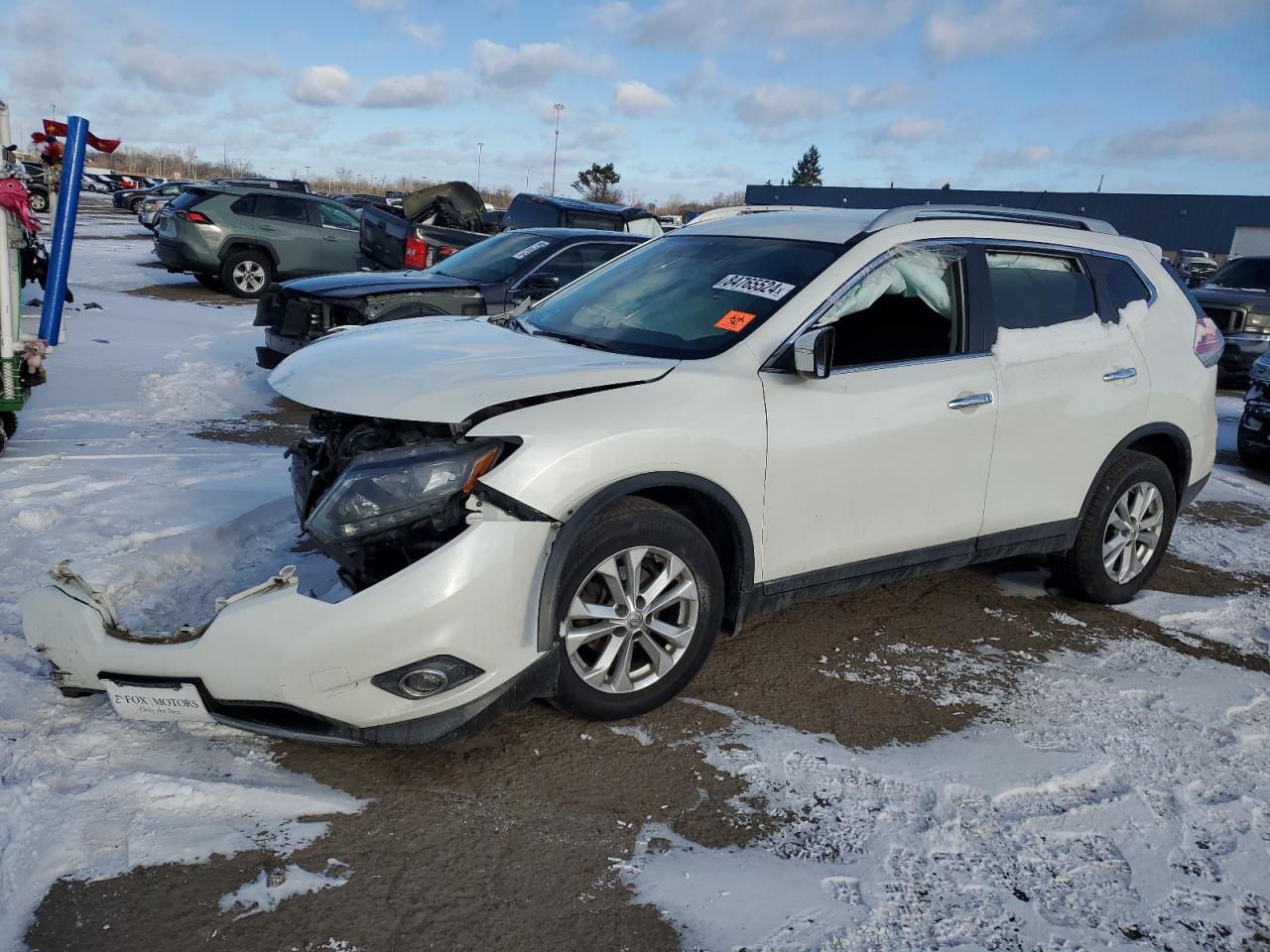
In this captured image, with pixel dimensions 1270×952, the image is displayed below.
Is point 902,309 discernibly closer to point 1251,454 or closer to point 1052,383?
point 1052,383

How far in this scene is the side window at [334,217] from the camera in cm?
1677

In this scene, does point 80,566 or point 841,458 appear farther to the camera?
point 80,566

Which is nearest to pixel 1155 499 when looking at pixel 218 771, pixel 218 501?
pixel 218 771

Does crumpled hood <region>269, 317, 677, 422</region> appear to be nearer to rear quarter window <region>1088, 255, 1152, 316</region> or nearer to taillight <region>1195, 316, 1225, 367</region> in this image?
rear quarter window <region>1088, 255, 1152, 316</region>

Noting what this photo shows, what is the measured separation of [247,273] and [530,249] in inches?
326

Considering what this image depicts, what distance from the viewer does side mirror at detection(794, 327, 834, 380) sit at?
11.7 feet

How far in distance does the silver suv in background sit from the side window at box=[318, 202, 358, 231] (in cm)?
2

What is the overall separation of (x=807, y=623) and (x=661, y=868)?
2064 millimetres

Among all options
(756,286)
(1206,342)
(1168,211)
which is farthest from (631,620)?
(1168,211)

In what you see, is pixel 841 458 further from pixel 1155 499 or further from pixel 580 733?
pixel 1155 499

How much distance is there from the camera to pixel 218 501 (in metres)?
5.43

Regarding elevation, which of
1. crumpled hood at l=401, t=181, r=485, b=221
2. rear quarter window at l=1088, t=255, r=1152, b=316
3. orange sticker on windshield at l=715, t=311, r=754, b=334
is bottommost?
orange sticker on windshield at l=715, t=311, r=754, b=334

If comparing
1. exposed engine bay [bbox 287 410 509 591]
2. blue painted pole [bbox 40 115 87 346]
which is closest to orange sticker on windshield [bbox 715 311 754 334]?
exposed engine bay [bbox 287 410 509 591]

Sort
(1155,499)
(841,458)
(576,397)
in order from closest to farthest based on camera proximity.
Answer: (576,397)
(841,458)
(1155,499)
